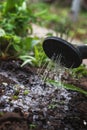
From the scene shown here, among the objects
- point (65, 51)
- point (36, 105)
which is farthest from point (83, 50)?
point (36, 105)

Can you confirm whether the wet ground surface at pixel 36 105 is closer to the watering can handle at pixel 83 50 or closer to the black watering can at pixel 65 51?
the black watering can at pixel 65 51

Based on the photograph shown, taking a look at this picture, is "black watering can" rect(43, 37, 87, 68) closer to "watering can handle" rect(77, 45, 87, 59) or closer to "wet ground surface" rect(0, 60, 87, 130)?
"watering can handle" rect(77, 45, 87, 59)

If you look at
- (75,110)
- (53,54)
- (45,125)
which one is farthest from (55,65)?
(45,125)

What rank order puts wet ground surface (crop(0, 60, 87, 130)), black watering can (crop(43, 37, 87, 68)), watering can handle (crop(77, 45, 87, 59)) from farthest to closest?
watering can handle (crop(77, 45, 87, 59))
black watering can (crop(43, 37, 87, 68))
wet ground surface (crop(0, 60, 87, 130))

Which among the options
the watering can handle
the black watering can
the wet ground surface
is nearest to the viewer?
the wet ground surface

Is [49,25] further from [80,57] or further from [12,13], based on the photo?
[80,57]

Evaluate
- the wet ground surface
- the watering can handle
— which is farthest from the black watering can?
the wet ground surface

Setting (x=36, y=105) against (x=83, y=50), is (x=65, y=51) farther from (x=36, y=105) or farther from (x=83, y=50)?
(x=36, y=105)

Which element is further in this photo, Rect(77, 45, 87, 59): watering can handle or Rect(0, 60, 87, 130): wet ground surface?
Rect(77, 45, 87, 59): watering can handle

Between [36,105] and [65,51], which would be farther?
[65,51]
